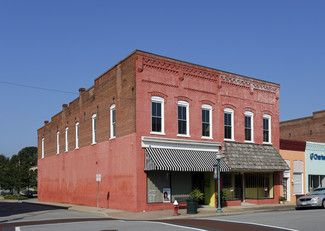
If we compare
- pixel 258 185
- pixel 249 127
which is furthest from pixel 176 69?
pixel 258 185

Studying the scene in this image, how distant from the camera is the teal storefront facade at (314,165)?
33906 mm

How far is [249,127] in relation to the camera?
29922 millimetres

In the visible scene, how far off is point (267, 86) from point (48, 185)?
89.9ft

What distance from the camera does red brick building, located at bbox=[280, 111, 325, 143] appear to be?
159ft

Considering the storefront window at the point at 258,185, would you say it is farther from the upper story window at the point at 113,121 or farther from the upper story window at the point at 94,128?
the upper story window at the point at 94,128

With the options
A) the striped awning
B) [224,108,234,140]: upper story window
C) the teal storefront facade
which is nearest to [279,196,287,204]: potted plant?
the teal storefront facade

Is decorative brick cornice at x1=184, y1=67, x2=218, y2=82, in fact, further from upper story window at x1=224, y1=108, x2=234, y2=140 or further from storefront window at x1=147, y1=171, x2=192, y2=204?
storefront window at x1=147, y1=171, x2=192, y2=204

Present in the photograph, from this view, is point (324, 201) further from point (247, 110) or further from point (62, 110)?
point (62, 110)

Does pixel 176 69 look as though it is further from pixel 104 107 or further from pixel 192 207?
pixel 192 207

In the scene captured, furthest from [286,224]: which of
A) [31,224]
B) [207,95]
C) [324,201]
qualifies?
[207,95]

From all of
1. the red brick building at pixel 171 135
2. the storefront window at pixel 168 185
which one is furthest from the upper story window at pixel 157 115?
the storefront window at pixel 168 185

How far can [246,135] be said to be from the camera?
29.7 meters

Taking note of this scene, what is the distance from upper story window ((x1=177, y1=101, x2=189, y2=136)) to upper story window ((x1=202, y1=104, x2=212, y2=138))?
150cm

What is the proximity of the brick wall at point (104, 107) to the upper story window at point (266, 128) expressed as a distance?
12.2m
